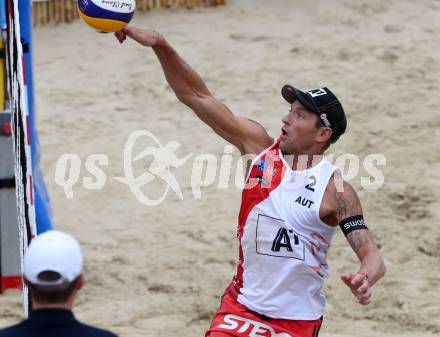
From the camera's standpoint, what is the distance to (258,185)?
5699 mm

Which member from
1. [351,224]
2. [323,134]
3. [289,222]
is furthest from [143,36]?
[351,224]

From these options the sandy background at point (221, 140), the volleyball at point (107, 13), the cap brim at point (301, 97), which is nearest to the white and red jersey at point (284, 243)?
the cap brim at point (301, 97)

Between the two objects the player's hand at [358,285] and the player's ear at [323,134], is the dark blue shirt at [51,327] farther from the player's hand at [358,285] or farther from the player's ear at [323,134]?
the player's ear at [323,134]

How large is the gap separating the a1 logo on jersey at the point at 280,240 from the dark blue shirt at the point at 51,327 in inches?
73.6

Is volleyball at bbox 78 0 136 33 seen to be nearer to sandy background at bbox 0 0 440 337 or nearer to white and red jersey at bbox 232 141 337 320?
white and red jersey at bbox 232 141 337 320

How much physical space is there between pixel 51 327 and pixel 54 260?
0.78 feet

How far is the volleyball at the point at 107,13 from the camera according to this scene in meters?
5.76

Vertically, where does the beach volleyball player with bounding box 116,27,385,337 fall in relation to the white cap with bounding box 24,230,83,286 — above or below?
below

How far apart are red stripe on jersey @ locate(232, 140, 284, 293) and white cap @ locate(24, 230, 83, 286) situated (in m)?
1.85

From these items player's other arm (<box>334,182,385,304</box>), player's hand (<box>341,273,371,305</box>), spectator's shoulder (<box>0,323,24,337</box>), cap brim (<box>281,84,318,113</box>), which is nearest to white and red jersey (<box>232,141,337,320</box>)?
player's other arm (<box>334,182,385,304</box>)

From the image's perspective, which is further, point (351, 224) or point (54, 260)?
point (351, 224)

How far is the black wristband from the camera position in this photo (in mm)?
5512

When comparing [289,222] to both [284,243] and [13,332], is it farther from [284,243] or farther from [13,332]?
[13,332]

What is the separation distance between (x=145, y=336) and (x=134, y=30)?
7.77 ft
